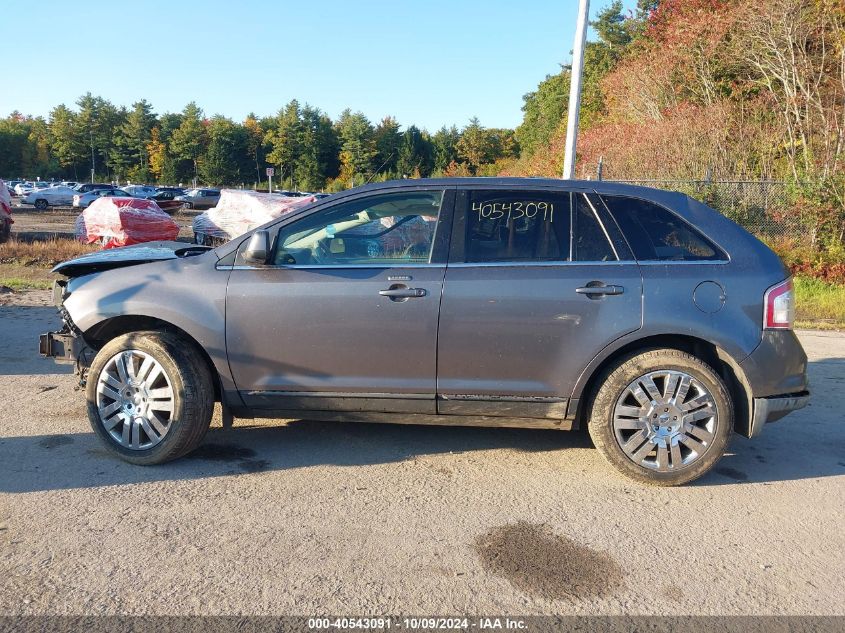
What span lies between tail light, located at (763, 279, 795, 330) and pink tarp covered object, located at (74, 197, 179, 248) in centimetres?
1699

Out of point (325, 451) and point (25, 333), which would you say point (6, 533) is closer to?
point (325, 451)

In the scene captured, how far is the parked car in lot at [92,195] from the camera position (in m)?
42.5

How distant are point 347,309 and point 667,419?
2075 mm

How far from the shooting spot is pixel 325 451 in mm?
4742

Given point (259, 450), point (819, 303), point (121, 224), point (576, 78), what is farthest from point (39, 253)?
point (819, 303)

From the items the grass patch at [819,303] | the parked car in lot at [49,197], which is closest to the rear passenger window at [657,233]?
the grass patch at [819,303]

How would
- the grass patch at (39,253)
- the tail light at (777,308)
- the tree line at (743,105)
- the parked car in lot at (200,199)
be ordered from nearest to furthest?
the tail light at (777,308), the tree line at (743,105), the grass patch at (39,253), the parked car in lot at (200,199)

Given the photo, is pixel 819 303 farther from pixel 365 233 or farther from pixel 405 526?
pixel 405 526

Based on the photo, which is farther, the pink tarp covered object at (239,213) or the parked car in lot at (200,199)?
the parked car in lot at (200,199)

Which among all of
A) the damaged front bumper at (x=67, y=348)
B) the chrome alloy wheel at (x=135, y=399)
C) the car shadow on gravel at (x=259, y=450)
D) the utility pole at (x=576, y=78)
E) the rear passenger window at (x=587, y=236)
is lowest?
the car shadow on gravel at (x=259, y=450)

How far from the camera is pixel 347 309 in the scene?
427cm

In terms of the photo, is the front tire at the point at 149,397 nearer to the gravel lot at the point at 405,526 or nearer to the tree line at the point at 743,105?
the gravel lot at the point at 405,526

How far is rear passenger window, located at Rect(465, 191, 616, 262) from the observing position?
170 inches

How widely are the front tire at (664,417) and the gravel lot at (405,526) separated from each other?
0.17 meters
